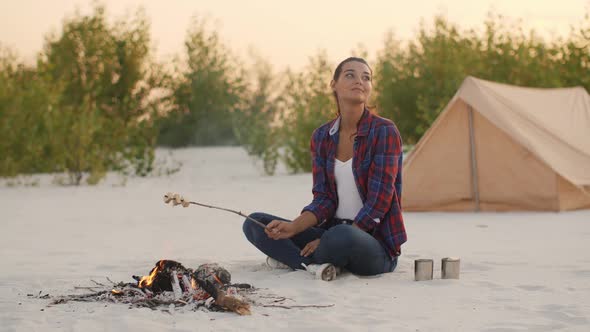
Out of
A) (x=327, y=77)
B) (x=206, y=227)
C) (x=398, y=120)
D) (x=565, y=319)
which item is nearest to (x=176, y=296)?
(x=565, y=319)

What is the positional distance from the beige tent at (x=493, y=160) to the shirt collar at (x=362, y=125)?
402 centimetres

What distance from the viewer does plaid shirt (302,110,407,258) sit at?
13.8 feet

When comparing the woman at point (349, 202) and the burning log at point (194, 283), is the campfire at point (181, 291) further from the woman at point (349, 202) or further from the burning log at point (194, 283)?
the woman at point (349, 202)

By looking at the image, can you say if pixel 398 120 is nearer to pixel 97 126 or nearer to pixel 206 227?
pixel 97 126

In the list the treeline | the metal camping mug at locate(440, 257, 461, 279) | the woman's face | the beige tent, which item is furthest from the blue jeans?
the treeline

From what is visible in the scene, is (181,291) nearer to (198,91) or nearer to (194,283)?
(194,283)

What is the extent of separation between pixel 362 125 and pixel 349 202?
436 mm

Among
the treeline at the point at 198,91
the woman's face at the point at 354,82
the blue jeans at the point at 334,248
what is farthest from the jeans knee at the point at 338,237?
the treeline at the point at 198,91

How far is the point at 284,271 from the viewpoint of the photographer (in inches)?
183

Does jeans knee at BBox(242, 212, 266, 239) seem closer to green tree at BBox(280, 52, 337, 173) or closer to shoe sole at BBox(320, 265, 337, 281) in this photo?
shoe sole at BBox(320, 265, 337, 281)

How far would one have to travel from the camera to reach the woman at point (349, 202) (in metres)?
4.22

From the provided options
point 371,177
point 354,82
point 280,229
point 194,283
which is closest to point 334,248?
point 280,229

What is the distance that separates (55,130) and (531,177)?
8368mm

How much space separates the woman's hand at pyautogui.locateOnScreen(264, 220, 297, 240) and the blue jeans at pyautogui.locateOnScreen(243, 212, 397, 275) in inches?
6.8
